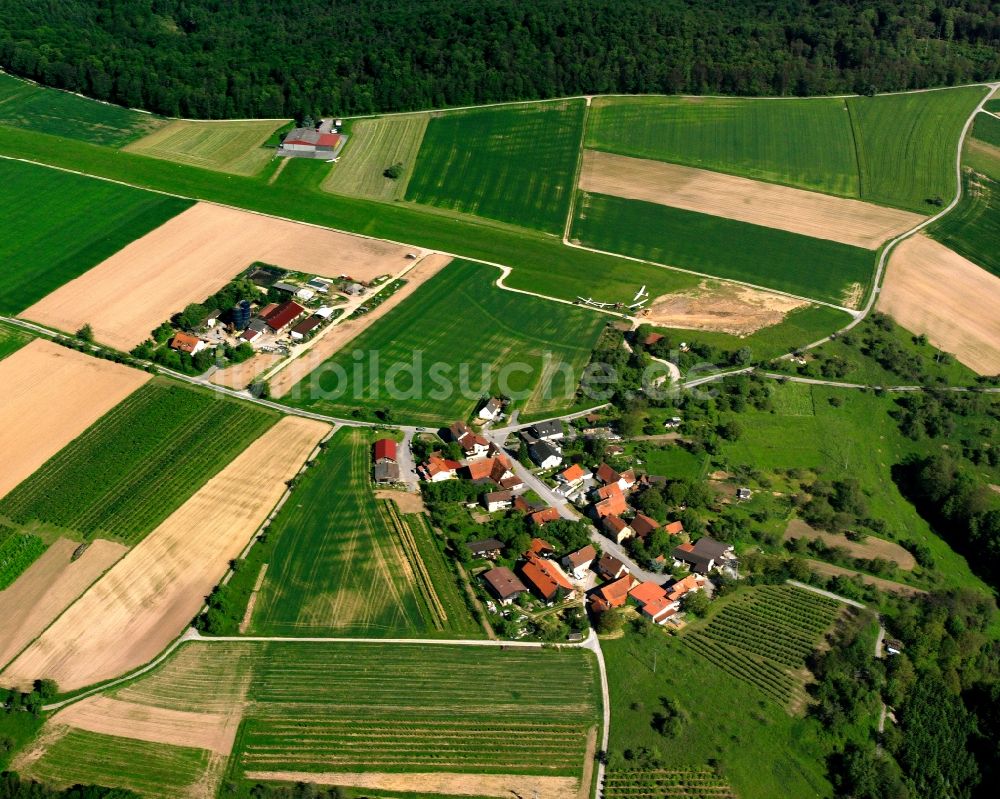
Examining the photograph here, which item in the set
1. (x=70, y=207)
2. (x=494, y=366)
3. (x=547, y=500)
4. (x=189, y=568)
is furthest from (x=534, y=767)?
(x=70, y=207)

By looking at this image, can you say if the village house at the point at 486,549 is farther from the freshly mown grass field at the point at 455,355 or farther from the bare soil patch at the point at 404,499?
the freshly mown grass field at the point at 455,355

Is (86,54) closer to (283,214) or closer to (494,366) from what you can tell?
(283,214)

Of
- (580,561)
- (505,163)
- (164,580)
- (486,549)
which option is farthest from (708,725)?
(505,163)

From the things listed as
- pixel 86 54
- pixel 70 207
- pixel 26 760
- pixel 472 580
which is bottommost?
pixel 26 760

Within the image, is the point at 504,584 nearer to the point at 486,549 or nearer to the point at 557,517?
the point at 486,549

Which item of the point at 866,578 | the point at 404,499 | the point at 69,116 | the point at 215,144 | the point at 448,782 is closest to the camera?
the point at 448,782

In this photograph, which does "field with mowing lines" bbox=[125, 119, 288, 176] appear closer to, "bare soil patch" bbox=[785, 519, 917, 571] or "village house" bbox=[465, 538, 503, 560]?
"village house" bbox=[465, 538, 503, 560]

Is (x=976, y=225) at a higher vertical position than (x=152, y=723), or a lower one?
higher
